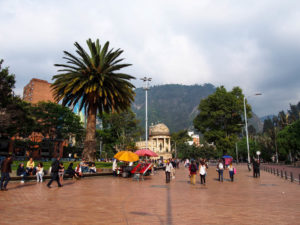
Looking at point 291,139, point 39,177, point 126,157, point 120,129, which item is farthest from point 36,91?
point 39,177

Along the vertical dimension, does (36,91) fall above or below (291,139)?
above

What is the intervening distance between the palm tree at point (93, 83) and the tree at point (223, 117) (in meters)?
19.7

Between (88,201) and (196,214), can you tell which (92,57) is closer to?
(88,201)

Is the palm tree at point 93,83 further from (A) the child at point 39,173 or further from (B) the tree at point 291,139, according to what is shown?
(B) the tree at point 291,139

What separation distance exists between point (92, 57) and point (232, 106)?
999 inches

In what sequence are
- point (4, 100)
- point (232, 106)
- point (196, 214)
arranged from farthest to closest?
1. point (232, 106)
2. point (4, 100)
3. point (196, 214)

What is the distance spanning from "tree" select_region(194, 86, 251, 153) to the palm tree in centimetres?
1974

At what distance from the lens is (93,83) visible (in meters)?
24.3

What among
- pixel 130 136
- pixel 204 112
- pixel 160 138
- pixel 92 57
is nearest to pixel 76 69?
pixel 92 57

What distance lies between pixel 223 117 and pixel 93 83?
2578cm

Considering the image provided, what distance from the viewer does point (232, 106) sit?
134 feet

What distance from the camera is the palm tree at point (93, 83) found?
23750 mm

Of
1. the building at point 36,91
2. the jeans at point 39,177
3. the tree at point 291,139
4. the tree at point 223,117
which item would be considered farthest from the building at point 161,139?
the jeans at point 39,177

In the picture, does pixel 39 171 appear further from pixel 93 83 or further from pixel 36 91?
pixel 36 91
